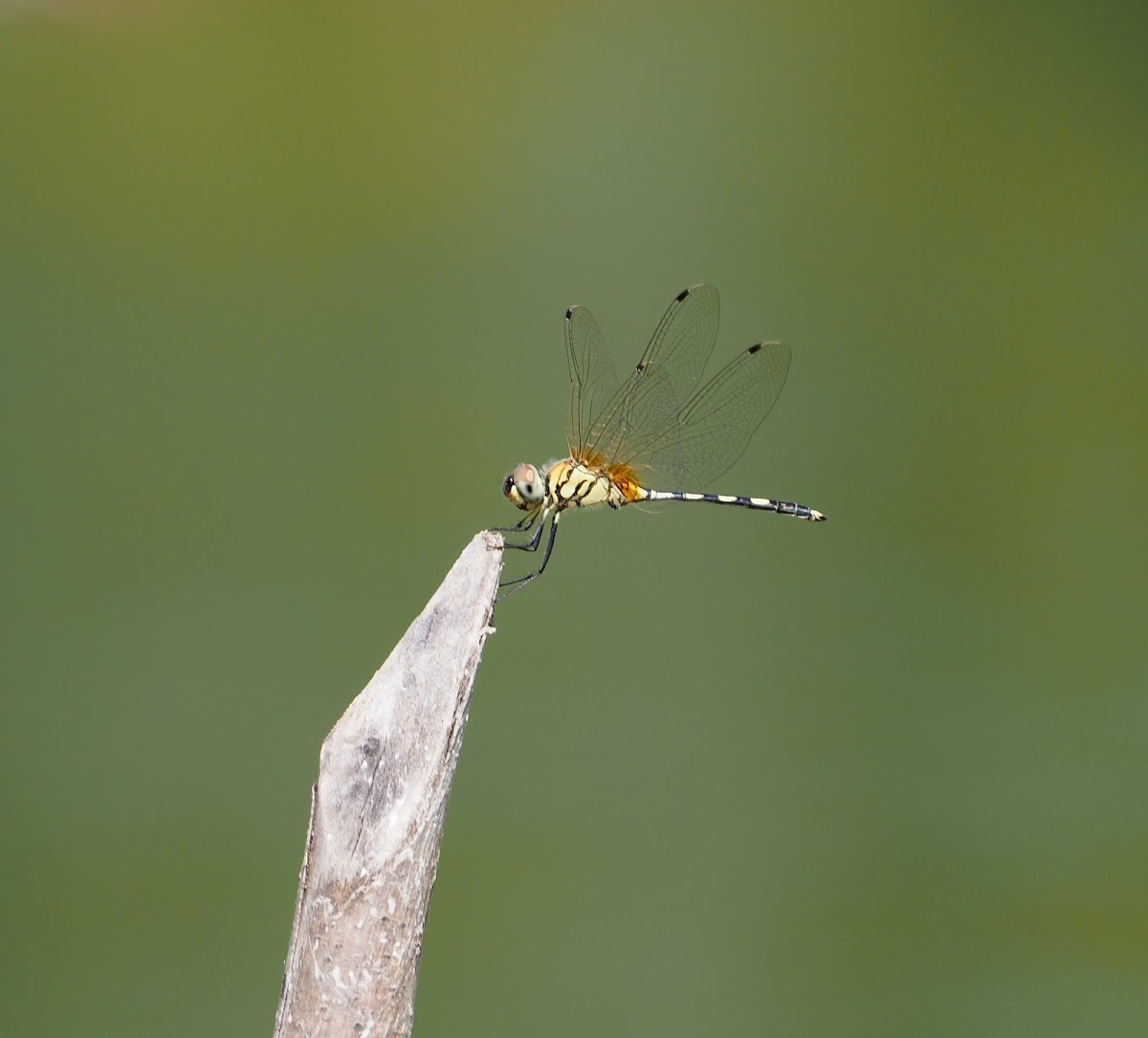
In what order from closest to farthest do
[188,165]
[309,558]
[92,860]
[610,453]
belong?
[610,453], [92,860], [309,558], [188,165]

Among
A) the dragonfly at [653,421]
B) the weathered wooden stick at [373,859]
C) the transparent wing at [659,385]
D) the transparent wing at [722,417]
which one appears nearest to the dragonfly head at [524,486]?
the dragonfly at [653,421]

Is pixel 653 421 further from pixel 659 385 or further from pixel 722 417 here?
pixel 722 417

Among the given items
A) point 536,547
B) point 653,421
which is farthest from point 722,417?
point 536,547

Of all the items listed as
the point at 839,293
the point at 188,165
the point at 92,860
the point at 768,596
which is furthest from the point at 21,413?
the point at 839,293

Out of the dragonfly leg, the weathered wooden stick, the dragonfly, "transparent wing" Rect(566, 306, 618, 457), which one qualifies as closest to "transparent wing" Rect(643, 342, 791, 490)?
the dragonfly

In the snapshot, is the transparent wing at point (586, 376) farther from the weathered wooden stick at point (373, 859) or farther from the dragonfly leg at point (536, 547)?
the weathered wooden stick at point (373, 859)

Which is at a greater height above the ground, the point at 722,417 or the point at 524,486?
the point at 722,417

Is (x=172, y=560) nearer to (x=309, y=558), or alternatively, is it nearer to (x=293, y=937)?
(x=309, y=558)
